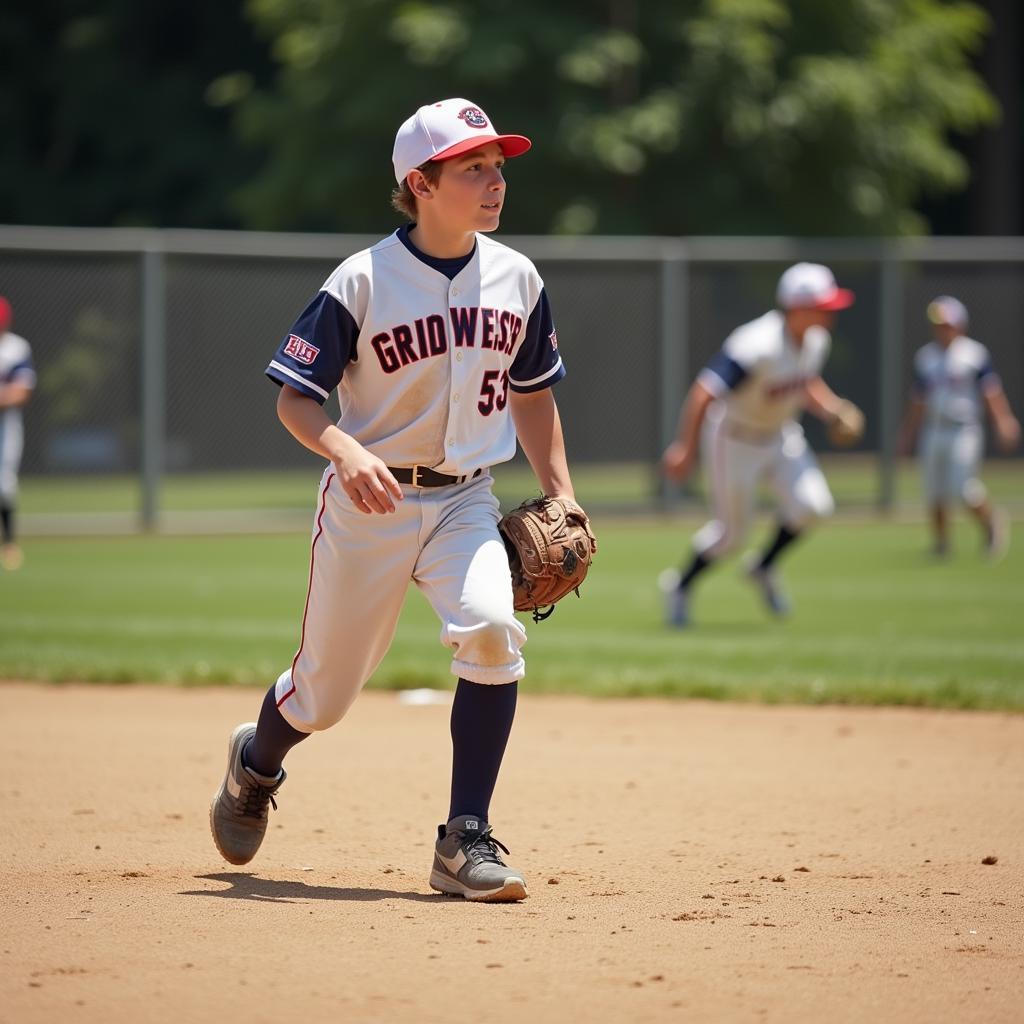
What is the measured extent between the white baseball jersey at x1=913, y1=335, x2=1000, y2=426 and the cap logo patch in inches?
421

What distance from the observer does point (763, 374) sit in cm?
1041

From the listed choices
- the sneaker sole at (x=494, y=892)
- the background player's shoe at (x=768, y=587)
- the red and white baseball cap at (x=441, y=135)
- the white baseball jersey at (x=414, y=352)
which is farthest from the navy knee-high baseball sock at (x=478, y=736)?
the background player's shoe at (x=768, y=587)

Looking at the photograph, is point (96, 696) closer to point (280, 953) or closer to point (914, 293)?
point (280, 953)

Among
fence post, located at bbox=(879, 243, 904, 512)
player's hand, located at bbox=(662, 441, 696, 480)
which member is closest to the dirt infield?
player's hand, located at bbox=(662, 441, 696, 480)

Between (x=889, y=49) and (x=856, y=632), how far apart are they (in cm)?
1310

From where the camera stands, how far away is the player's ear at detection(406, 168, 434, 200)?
443cm

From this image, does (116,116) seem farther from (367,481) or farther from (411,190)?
(367,481)

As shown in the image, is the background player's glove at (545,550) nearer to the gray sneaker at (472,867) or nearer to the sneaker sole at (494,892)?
the gray sneaker at (472,867)

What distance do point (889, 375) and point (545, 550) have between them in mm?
14444

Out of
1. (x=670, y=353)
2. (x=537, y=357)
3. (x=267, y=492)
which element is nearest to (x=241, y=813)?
(x=537, y=357)

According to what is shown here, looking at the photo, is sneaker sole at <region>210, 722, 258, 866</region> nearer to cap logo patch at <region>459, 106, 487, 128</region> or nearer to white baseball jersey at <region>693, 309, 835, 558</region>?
cap logo patch at <region>459, 106, 487, 128</region>

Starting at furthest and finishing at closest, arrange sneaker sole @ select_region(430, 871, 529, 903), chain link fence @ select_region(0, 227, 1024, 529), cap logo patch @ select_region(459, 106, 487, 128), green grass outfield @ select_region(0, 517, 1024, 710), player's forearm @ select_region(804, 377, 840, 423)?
chain link fence @ select_region(0, 227, 1024, 529) → player's forearm @ select_region(804, 377, 840, 423) → green grass outfield @ select_region(0, 517, 1024, 710) → cap logo patch @ select_region(459, 106, 487, 128) → sneaker sole @ select_region(430, 871, 529, 903)

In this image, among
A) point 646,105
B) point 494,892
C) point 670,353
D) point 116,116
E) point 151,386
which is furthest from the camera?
point 116,116

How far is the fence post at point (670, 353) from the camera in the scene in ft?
57.2
